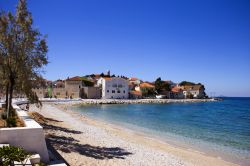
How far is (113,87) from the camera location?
97.2 metres

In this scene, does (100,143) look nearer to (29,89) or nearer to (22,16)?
(29,89)

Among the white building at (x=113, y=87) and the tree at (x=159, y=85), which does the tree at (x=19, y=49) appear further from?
the tree at (x=159, y=85)

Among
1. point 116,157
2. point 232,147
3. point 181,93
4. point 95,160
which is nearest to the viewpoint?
point 95,160

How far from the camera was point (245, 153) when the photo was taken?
18141 millimetres

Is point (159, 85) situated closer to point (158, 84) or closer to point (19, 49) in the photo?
point (158, 84)

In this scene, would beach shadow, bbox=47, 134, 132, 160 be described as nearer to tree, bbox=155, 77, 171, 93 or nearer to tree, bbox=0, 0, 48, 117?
tree, bbox=0, 0, 48, 117

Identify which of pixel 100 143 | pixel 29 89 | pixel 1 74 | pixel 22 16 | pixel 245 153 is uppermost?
pixel 22 16

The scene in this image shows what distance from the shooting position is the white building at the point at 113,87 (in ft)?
312

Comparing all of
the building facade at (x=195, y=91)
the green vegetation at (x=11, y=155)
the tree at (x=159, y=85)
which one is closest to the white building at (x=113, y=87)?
the tree at (x=159, y=85)

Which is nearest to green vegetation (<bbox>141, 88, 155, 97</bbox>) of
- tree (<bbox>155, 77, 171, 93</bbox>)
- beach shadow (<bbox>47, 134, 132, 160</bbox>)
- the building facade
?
tree (<bbox>155, 77, 171, 93</bbox>)

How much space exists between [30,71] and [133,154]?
812 centimetres

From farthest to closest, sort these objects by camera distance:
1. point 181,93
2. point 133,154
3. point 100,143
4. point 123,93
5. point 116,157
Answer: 1. point 181,93
2. point 123,93
3. point 100,143
4. point 133,154
5. point 116,157

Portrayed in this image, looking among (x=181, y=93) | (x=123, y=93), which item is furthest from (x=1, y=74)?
(x=181, y=93)

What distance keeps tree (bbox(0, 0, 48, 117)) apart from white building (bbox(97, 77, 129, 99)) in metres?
78.5
